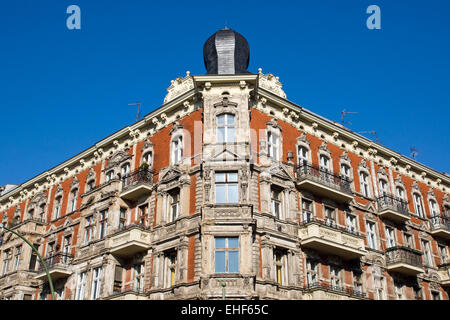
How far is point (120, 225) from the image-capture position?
1150 inches

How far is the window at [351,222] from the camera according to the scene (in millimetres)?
29473

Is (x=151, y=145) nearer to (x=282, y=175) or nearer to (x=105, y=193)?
(x=105, y=193)

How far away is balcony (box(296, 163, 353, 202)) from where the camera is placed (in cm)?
2745

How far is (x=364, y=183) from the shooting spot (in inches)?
1278

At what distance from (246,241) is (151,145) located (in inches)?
401

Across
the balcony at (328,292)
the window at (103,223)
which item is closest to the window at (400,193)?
the balcony at (328,292)

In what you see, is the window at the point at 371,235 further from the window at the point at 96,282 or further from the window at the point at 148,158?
the window at the point at 96,282

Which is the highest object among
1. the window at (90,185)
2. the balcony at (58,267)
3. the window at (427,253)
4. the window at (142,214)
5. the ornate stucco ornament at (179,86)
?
the ornate stucco ornament at (179,86)

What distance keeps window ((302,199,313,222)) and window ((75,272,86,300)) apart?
529 inches

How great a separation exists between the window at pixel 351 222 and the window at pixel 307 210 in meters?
3.01

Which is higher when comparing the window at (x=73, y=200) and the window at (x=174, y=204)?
the window at (x=73, y=200)

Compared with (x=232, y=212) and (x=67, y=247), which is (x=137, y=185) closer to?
(x=232, y=212)
